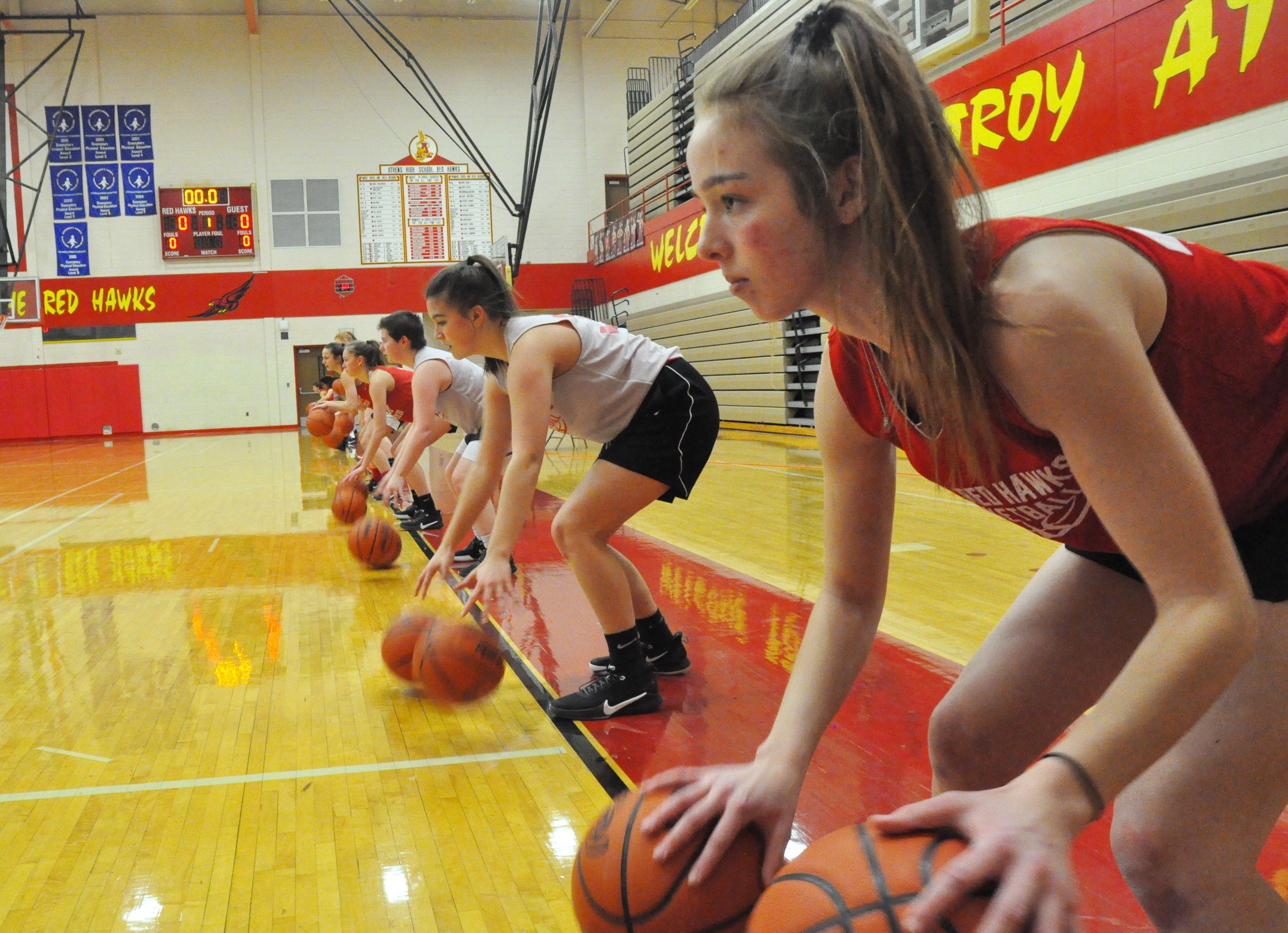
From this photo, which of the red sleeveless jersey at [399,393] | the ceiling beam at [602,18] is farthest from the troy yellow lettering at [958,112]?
the ceiling beam at [602,18]

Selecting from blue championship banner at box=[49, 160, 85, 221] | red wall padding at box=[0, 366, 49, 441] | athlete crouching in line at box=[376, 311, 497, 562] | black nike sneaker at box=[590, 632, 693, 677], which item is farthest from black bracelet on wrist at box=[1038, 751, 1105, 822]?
red wall padding at box=[0, 366, 49, 441]

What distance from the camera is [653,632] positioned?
3.31 meters

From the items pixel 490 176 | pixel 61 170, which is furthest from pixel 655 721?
pixel 61 170

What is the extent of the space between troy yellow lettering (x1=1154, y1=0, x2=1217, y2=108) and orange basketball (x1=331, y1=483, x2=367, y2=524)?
6.37m

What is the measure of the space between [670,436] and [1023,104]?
7075 millimetres

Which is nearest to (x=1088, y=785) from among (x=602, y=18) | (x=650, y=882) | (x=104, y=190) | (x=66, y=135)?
(x=650, y=882)

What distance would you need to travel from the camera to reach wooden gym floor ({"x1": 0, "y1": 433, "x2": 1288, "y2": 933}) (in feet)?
6.54

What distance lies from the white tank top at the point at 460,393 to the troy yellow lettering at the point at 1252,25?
530cm

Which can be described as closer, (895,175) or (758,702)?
(895,175)

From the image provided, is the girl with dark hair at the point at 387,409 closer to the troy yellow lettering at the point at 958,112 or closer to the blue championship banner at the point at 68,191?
the troy yellow lettering at the point at 958,112

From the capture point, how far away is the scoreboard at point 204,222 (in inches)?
781

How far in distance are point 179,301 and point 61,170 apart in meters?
3.28

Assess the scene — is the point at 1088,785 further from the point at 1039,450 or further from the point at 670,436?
the point at 670,436

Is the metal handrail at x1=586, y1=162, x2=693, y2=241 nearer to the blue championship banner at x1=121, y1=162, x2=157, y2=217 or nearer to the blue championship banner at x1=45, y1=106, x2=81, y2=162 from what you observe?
the blue championship banner at x1=121, y1=162, x2=157, y2=217
